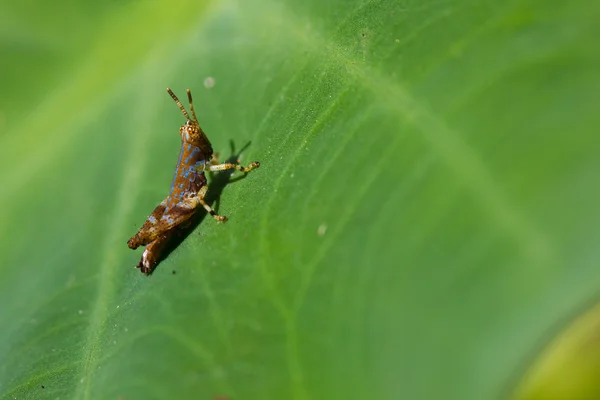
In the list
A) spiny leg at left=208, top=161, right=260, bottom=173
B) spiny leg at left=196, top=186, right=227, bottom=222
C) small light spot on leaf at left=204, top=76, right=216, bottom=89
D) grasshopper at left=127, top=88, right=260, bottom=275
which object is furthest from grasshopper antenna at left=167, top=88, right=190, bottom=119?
spiny leg at left=196, top=186, right=227, bottom=222

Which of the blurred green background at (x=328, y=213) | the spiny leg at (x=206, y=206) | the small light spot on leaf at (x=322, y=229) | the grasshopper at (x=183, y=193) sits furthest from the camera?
the grasshopper at (x=183, y=193)

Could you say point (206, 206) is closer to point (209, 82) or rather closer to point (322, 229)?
point (209, 82)

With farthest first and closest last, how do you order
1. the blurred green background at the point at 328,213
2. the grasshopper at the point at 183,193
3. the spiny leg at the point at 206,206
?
the grasshopper at the point at 183,193
the spiny leg at the point at 206,206
the blurred green background at the point at 328,213

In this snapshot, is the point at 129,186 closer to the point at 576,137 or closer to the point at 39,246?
the point at 39,246

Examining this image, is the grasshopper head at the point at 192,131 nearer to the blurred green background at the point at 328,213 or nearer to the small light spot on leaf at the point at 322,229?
the blurred green background at the point at 328,213

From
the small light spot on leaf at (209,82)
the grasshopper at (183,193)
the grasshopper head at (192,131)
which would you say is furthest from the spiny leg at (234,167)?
the small light spot on leaf at (209,82)

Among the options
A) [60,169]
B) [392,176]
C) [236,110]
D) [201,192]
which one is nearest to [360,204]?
[392,176]

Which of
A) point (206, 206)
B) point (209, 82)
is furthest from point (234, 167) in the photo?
point (209, 82)
